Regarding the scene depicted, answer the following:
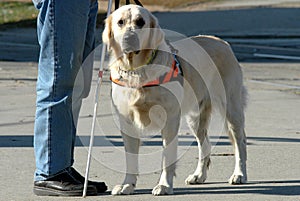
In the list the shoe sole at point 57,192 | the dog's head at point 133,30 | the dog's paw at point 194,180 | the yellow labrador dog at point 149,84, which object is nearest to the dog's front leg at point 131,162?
the yellow labrador dog at point 149,84

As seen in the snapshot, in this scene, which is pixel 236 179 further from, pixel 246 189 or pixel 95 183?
pixel 95 183

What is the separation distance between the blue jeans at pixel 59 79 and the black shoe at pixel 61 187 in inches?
2.0

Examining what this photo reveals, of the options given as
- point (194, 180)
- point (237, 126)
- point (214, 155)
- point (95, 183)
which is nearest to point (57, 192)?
point (95, 183)

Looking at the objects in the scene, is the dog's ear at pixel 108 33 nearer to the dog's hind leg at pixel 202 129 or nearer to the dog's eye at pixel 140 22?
the dog's eye at pixel 140 22

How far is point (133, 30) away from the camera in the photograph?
5.71 metres

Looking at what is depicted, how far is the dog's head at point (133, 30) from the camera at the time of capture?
5715 millimetres

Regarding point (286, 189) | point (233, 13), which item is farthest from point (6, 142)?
point (233, 13)

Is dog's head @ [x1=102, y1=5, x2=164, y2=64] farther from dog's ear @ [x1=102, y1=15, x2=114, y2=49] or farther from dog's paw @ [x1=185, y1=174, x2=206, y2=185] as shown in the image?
dog's paw @ [x1=185, y1=174, x2=206, y2=185]

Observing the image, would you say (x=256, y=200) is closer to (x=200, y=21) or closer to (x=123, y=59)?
(x=123, y=59)

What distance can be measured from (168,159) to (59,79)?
39.6 inches

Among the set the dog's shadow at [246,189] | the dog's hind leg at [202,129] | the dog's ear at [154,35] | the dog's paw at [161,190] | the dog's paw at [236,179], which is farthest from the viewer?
the dog's hind leg at [202,129]

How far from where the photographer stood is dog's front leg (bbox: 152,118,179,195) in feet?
19.6

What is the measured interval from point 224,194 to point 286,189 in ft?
1.58

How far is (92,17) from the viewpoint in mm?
6098
